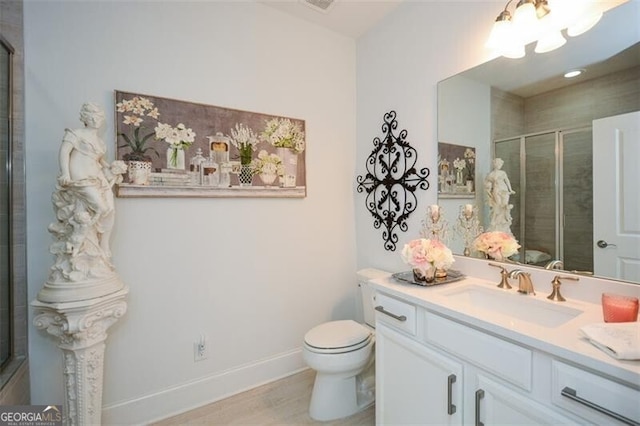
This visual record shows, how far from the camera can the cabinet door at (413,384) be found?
1.10m

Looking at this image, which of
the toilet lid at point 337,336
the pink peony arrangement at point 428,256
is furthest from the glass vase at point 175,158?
the pink peony arrangement at point 428,256

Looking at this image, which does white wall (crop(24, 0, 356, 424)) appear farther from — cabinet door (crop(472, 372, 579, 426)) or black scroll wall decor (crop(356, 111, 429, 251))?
cabinet door (crop(472, 372, 579, 426))

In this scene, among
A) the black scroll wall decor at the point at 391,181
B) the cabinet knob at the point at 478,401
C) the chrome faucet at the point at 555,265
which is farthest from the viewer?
the black scroll wall decor at the point at 391,181

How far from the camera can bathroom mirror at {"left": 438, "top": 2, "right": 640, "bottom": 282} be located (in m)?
1.09

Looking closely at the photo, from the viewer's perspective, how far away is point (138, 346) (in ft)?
5.45

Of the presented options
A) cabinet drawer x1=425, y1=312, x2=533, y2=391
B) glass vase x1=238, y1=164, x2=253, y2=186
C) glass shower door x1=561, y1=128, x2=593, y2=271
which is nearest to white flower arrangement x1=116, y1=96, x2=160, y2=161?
glass vase x1=238, y1=164, x2=253, y2=186

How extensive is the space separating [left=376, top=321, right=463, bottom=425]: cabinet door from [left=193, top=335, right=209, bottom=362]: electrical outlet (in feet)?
3.70

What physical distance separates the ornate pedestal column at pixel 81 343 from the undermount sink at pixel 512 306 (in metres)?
1.61

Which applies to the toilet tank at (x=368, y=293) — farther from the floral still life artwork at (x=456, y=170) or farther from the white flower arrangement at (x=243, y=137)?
the white flower arrangement at (x=243, y=137)

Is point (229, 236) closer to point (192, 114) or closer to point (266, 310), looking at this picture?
point (266, 310)

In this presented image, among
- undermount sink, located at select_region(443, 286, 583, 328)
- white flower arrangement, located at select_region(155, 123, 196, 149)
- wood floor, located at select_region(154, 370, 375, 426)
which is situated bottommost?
wood floor, located at select_region(154, 370, 375, 426)

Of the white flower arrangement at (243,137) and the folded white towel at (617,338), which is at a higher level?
the white flower arrangement at (243,137)

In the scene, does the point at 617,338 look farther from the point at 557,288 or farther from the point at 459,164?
the point at 459,164

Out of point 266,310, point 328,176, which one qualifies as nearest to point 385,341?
point 266,310
